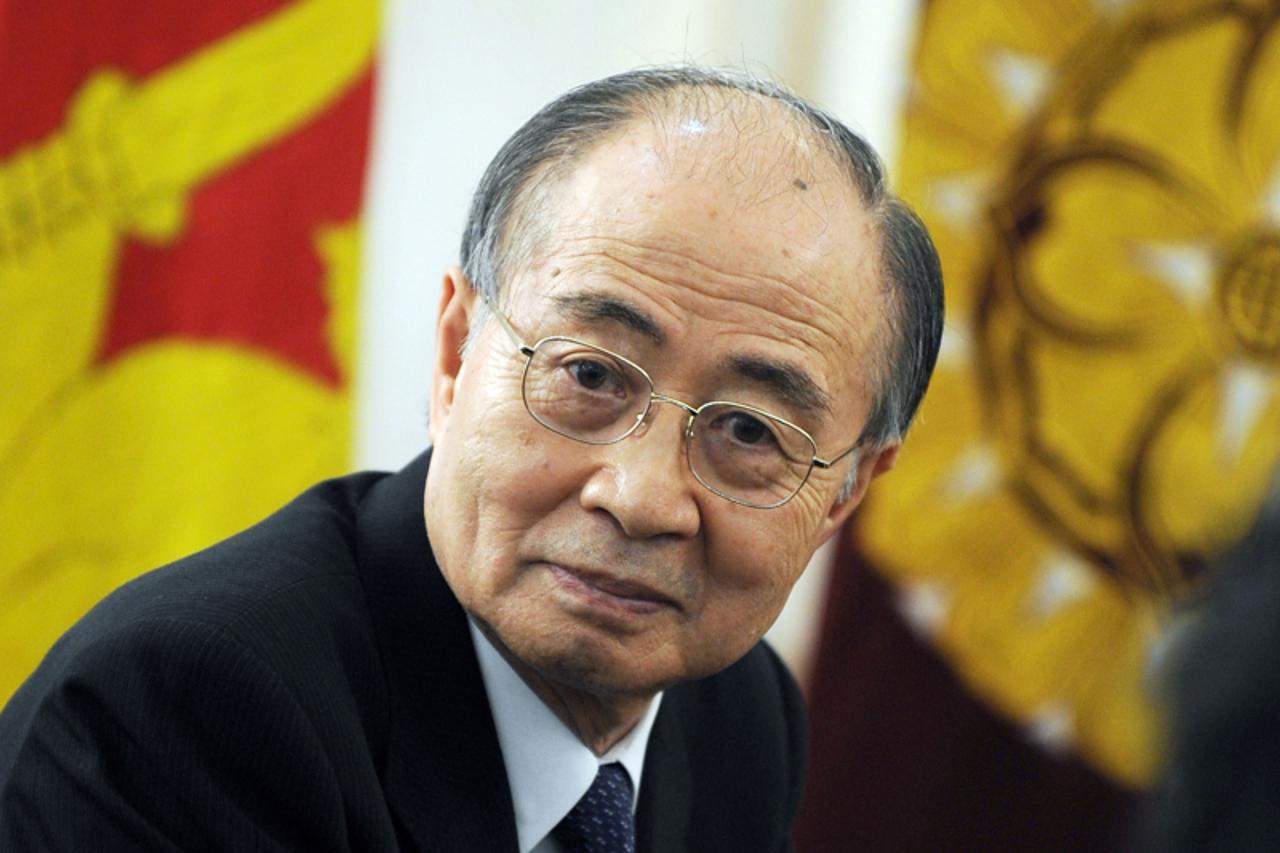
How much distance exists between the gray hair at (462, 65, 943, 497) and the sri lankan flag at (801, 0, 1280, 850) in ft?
5.67

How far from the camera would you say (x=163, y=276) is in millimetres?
3115

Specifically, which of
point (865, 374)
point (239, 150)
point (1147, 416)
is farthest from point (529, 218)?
point (1147, 416)

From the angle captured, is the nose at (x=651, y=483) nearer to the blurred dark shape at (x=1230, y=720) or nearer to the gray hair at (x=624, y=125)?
the gray hair at (x=624, y=125)

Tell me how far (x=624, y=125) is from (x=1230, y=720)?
1337 millimetres

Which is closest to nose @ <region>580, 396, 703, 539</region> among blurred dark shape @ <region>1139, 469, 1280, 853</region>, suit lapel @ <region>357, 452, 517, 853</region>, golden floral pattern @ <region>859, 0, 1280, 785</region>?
suit lapel @ <region>357, 452, 517, 853</region>

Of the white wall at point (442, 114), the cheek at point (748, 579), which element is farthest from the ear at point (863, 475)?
the white wall at point (442, 114)

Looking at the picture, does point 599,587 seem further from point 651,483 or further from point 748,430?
point 748,430

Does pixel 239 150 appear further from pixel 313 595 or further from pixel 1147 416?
Answer: pixel 1147 416

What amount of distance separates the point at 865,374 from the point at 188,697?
90cm

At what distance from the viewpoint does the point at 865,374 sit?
200 cm

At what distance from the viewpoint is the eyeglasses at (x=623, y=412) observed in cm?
184

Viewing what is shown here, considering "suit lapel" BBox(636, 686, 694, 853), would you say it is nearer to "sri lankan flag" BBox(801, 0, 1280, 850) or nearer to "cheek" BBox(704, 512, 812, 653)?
"cheek" BBox(704, 512, 812, 653)

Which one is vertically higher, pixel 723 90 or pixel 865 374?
pixel 723 90

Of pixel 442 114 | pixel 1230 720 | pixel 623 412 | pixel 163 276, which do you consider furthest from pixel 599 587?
pixel 442 114
